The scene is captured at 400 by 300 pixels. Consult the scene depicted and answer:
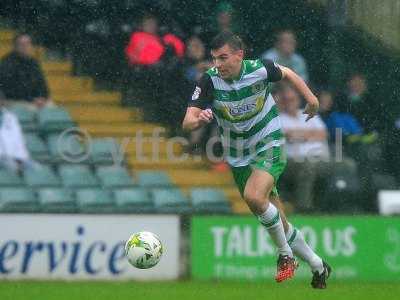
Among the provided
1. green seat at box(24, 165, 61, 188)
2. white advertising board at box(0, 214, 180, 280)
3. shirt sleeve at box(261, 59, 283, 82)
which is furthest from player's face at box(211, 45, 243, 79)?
green seat at box(24, 165, 61, 188)

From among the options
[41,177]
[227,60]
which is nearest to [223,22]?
[41,177]

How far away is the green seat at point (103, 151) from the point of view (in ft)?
42.0

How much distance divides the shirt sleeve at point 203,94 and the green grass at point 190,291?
183 cm

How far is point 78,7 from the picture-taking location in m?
13.3

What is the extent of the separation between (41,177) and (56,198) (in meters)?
0.29

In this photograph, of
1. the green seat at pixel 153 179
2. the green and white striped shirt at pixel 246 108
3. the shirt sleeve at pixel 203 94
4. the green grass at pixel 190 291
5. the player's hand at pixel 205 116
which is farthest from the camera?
the green seat at pixel 153 179

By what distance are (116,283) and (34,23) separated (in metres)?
3.26

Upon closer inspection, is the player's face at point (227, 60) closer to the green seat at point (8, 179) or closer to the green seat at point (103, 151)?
the green seat at point (8, 179)

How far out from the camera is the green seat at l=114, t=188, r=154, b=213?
40.7ft

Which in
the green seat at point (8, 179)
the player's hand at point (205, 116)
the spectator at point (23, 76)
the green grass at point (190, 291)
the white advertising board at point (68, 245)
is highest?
the spectator at point (23, 76)

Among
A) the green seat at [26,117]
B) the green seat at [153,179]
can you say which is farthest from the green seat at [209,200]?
the green seat at [26,117]

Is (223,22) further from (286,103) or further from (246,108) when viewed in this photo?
(246,108)

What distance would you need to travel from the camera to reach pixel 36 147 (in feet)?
41.2

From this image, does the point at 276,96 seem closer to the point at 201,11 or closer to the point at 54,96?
the point at 201,11
